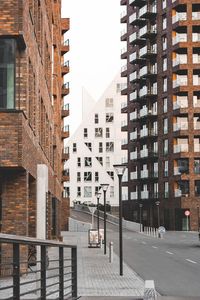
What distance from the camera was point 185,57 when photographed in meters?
84.2

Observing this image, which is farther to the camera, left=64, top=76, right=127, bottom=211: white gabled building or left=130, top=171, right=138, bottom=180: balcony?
left=64, top=76, right=127, bottom=211: white gabled building

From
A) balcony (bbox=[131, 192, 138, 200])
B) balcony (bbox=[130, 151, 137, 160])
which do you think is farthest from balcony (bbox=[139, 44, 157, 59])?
balcony (bbox=[131, 192, 138, 200])

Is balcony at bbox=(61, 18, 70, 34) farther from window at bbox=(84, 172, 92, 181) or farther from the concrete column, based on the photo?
the concrete column

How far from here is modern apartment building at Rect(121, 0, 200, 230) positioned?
3243 inches

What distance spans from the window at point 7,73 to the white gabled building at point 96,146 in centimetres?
11358

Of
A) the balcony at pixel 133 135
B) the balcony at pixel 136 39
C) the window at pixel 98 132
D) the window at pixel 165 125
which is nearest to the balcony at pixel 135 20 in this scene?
the balcony at pixel 136 39

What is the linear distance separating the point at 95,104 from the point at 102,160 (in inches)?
451

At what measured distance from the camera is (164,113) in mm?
87625

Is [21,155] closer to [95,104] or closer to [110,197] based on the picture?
[110,197]

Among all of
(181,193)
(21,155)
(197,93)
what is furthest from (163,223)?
(21,155)

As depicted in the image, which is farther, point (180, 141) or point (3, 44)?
point (180, 141)

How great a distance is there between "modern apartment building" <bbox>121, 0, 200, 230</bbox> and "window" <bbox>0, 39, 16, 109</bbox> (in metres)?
60.8

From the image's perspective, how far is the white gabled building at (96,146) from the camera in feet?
437

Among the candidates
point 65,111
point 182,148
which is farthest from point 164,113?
point 65,111
